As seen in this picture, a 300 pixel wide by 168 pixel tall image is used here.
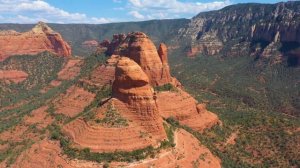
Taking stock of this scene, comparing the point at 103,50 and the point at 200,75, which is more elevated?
the point at 103,50

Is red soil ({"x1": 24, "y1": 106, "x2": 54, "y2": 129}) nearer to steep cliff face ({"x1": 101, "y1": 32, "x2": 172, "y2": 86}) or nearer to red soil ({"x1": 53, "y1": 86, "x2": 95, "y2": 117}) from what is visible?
red soil ({"x1": 53, "y1": 86, "x2": 95, "y2": 117})

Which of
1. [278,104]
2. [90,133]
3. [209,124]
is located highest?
[90,133]

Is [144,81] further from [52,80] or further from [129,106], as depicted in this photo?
[52,80]

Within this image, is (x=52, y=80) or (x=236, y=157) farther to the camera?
(x=52, y=80)

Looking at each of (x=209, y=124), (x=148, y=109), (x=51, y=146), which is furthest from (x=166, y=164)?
(x=209, y=124)

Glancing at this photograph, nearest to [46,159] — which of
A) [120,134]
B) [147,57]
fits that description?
[120,134]

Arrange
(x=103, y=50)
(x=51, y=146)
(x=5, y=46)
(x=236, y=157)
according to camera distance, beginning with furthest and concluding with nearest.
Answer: (x=5, y=46) → (x=103, y=50) → (x=236, y=157) → (x=51, y=146)

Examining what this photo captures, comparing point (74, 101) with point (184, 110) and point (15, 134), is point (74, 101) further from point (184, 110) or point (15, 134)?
point (184, 110)
